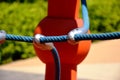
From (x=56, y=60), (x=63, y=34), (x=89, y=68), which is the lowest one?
(x=56, y=60)

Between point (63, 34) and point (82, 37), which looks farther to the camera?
point (63, 34)

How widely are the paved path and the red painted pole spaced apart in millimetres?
3256

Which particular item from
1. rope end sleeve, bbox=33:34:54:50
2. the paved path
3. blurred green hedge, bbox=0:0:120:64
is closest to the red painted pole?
rope end sleeve, bbox=33:34:54:50

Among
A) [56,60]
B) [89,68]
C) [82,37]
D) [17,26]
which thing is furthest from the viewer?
[17,26]

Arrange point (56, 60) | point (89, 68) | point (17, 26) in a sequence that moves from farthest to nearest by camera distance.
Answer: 1. point (17, 26)
2. point (89, 68)
3. point (56, 60)

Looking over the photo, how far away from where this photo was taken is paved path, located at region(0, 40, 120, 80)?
16.3 feet

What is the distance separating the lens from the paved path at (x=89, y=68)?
16.3ft

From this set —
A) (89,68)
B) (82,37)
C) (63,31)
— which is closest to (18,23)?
(89,68)

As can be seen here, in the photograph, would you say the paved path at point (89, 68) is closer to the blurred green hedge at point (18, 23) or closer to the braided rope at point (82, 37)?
the blurred green hedge at point (18, 23)

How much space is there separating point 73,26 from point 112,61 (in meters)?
4.39

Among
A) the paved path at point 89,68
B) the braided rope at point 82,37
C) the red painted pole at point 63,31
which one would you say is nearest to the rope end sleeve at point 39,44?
the braided rope at point 82,37

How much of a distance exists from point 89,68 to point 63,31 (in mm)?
4072

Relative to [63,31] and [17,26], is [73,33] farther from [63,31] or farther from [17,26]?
[17,26]

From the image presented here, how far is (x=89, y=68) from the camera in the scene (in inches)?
216
